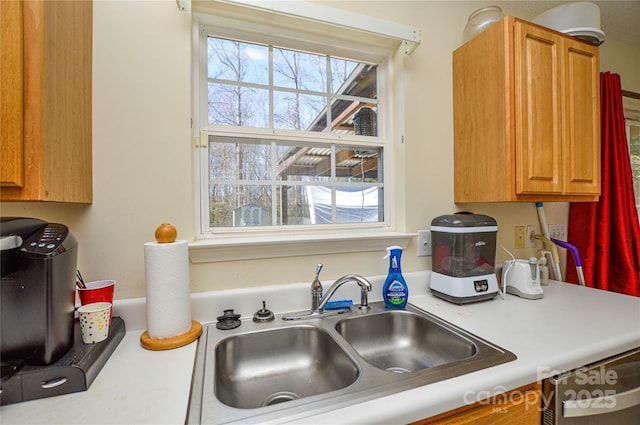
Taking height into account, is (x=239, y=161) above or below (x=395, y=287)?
above

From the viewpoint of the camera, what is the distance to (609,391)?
826 millimetres

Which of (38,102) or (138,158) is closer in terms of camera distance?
(38,102)

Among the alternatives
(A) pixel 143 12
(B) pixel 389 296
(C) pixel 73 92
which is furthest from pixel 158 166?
(B) pixel 389 296

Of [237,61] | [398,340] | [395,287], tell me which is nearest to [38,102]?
[237,61]

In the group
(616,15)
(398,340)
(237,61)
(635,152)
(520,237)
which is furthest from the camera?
(635,152)

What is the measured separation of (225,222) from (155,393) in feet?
2.15

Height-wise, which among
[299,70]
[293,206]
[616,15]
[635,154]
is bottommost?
[293,206]

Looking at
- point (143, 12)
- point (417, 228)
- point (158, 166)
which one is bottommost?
point (417, 228)

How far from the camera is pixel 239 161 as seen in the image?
1202mm

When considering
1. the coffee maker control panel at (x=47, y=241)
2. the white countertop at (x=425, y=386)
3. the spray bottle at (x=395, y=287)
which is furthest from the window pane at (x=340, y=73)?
the coffee maker control panel at (x=47, y=241)

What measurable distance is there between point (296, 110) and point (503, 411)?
4.12ft

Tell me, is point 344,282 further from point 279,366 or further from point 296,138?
point 296,138

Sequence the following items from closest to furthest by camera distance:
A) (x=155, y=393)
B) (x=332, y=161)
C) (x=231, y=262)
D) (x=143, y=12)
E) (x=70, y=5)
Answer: (x=155, y=393) → (x=70, y=5) → (x=143, y=12) → (x=231, y=262) → (x=332, y=161)

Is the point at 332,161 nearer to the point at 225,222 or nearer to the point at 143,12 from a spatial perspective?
the point at 225,222
